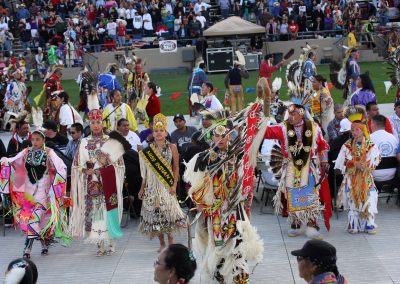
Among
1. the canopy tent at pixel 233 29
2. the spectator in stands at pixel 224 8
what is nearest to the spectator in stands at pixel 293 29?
the canopy tent at pixel 233 29

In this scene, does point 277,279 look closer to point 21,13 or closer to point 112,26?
point 112,26

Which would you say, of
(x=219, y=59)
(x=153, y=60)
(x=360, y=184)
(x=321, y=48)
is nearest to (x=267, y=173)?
(x=360, y=184)

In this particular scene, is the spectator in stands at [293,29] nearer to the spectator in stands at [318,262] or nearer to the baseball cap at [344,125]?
the baseball cap at [344,125]

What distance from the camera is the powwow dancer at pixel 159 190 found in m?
8.39

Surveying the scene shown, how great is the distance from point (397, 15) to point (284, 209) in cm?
2289

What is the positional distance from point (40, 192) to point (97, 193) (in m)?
0.58

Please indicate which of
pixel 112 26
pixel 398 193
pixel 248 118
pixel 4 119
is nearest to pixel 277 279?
pixel 248 118

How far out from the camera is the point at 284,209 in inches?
380

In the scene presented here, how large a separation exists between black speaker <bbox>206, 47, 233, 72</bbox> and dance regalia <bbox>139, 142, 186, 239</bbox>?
19.7m

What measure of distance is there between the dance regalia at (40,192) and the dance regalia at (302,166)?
222cm

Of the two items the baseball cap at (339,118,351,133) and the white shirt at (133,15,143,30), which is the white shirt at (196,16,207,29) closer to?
the white shirt at (133,15,143,30)

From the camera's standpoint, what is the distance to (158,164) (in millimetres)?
8391

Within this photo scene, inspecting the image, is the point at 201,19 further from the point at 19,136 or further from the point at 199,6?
the point at 19,136

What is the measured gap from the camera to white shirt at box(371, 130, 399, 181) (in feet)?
31.4
